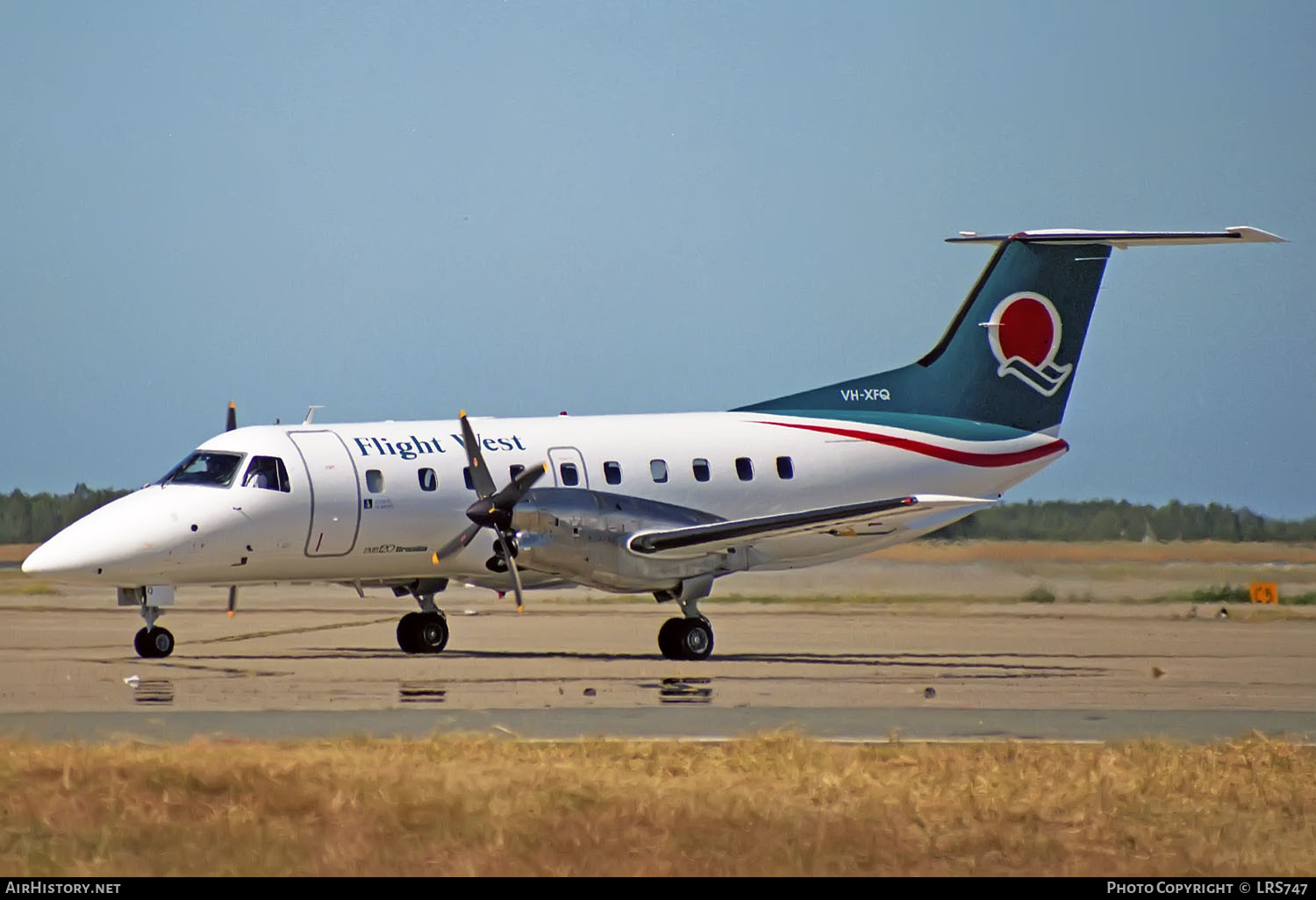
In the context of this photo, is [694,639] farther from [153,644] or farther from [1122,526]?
[1122,526]

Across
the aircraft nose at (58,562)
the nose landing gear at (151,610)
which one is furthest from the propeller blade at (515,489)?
the aircraft nose at (58,562)

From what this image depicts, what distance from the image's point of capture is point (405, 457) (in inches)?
981

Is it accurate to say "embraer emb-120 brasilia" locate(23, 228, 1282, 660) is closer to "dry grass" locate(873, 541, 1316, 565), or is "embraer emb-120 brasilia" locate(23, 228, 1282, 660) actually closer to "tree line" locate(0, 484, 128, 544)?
"dry grass" locate(873, 541, 1316, 565)

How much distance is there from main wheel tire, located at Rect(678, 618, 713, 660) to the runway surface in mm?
492

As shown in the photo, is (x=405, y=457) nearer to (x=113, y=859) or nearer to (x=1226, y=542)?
(x=113, y=859)

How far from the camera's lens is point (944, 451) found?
91.3ft

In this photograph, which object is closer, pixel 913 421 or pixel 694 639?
pixel 694 639

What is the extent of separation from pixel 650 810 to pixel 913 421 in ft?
56.6

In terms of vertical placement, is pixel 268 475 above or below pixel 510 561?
above

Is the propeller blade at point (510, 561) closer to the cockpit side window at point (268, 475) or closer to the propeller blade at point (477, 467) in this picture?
the propeller blade at point (477, 467)

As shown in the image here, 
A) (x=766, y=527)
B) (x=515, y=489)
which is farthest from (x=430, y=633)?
(x=766, y=527)

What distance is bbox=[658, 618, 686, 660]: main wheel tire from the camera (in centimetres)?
2469

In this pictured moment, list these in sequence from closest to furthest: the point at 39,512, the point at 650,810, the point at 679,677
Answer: the point at 650,810 → the point at 679,677 → the point at 39,512
